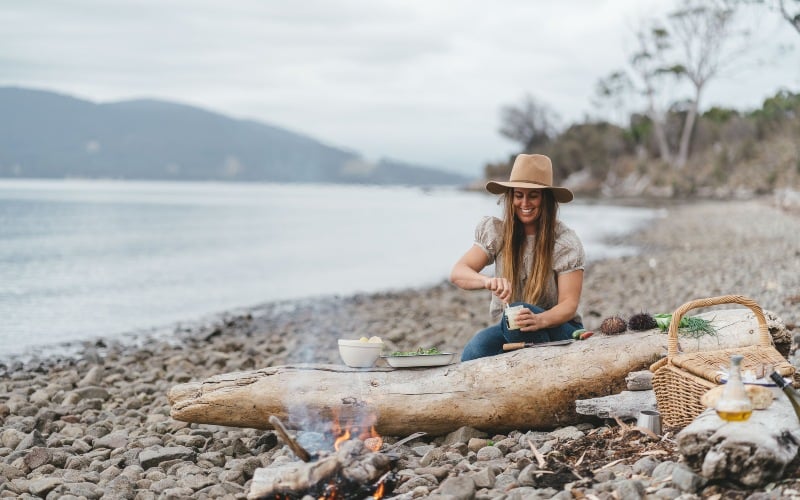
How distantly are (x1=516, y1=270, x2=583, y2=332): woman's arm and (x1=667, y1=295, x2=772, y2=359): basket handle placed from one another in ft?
2.59

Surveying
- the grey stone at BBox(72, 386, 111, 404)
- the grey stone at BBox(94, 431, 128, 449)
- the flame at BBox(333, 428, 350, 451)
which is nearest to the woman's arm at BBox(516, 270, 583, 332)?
the flame at BBox(333, 428, 350, 451)

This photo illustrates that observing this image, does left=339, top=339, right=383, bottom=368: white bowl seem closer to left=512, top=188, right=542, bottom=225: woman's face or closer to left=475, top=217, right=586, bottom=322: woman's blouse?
left=475, top=217, right=586, bottom=322: woman's blouse

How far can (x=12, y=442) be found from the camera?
574 cm

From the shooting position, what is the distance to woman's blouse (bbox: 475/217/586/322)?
5.27 meters

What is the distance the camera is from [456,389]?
5043 mm

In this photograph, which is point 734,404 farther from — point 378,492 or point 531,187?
point 531,187

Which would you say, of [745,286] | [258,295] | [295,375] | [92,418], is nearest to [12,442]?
Result: [92,418]

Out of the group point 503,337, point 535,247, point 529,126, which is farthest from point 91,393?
point 529,126

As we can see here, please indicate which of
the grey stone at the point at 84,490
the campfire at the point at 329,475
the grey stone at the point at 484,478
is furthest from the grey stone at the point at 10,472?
the grey stone at the point at 484,478

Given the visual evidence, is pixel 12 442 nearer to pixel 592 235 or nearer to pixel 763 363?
pixel 763 363

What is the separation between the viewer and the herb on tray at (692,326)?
4965 mm

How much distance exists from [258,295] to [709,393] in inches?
589

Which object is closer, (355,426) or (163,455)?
(355,426)

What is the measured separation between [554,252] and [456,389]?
117cm
